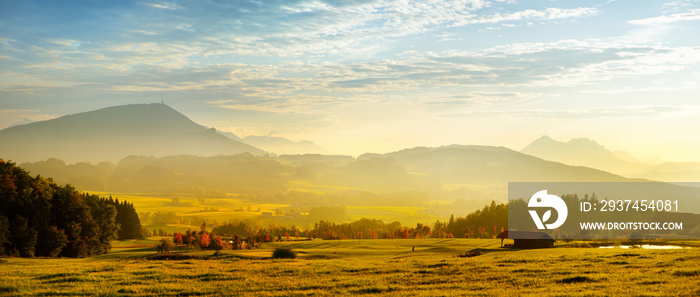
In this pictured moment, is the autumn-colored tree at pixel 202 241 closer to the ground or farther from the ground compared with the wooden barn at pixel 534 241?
closer to the ground

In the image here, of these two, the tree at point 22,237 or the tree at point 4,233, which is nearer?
the tree at point 4,233

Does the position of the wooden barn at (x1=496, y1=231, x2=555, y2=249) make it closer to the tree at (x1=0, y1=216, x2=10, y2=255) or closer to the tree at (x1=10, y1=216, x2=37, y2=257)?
the tree at (x1=10, y1=216, x2=37, y2=257)

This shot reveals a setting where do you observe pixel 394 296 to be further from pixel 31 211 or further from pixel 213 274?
pixel 31 211

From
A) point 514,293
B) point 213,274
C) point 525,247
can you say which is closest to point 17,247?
point 213,274

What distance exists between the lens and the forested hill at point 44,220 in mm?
69250

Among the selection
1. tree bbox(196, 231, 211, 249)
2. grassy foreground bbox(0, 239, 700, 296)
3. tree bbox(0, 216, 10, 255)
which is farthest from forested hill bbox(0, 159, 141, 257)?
grassy foreground bbox(0, 239, 700, 296)

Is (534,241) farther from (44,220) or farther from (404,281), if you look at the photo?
(44,220)

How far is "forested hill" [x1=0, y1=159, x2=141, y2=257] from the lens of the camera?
→ 6925cm

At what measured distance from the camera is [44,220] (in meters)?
75.8

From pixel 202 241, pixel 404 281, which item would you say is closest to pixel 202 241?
pixel 202 241

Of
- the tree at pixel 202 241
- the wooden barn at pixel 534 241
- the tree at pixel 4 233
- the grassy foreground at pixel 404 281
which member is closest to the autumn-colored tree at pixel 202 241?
the tree at pixel 202 241

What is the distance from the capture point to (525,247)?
7719 cm

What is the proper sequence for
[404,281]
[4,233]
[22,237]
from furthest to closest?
[22,237] → [4,233] → [404,281]

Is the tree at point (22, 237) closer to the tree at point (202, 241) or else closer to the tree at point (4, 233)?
the tree at point (4, 233)
